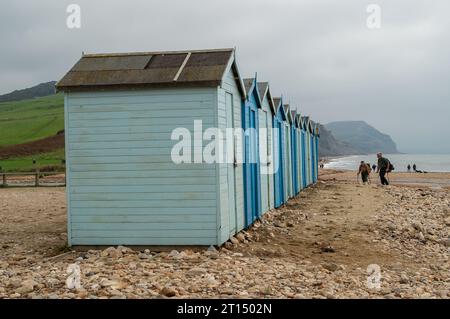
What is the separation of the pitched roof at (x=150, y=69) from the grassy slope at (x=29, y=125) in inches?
1533

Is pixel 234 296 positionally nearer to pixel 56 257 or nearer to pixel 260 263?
pixel 260 263

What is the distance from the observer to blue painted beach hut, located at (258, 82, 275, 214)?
15.6m

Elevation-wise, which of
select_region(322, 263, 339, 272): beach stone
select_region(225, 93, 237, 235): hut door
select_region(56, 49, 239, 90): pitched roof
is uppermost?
select_region(56, 49, 239, 90): pitched roof

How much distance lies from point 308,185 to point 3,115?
8589 cm

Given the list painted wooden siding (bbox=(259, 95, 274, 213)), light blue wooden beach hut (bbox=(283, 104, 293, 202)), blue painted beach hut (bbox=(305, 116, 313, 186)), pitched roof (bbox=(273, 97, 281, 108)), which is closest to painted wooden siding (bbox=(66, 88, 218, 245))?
painted wooden siding (bbox=(259, 95, 274, 213))

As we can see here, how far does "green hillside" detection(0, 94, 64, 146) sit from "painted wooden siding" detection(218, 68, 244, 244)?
6346cm

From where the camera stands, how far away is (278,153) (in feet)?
61.1

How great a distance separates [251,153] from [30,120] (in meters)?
82.2

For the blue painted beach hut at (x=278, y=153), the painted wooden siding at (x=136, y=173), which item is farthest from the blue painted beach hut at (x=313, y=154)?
the painted wooden siding at (x=136, y=173)

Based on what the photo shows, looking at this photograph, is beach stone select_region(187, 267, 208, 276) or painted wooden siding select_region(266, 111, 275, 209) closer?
beach stone select_region(187, 267, 208, 276)

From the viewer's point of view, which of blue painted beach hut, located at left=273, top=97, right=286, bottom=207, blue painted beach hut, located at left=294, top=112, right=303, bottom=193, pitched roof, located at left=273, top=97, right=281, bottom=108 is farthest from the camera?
blue painted beach hut, located at left=294, top=112, right=303, bottom=193

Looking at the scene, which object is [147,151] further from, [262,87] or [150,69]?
[262,87]

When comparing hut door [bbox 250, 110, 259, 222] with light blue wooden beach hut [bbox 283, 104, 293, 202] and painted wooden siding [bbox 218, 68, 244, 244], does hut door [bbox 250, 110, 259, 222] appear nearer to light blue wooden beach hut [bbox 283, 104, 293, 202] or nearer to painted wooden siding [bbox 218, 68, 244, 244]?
painted wooden siding [bbox 218, 68, 244, 244]
